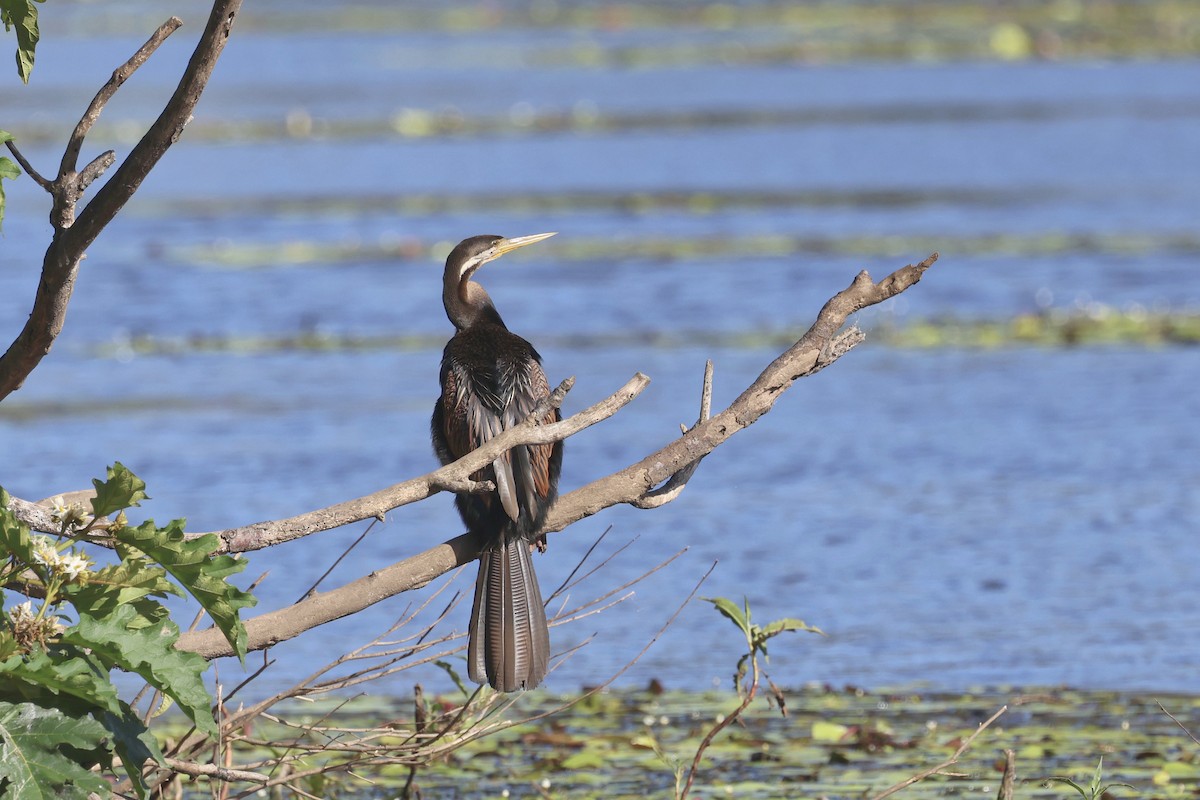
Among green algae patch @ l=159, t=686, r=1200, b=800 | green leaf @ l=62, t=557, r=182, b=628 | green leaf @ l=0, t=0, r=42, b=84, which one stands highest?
green leaf @ l=0, t=0, r=42, b=84

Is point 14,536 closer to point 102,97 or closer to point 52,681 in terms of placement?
point 52,681

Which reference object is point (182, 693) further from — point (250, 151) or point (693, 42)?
point (693, 42)

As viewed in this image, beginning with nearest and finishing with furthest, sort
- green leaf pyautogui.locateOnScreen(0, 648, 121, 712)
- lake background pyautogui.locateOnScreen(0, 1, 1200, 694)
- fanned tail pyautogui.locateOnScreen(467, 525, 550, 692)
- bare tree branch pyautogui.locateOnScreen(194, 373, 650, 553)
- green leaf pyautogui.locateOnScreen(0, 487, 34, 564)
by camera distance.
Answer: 1. green leaf pyautogui.locateOnScreen(0, 648, 121, 712)
2. green leaf pyautogui.locateOnScreen(0, 487, 34, 564)
3. bare tree branch pyautogui.locateOnScreen(194, 373, 650, 553)
4. fanned tail pyautogui.locateOnScreen(467, 525, 550, 692)
5. lake background pyautogui.locateOnScreen(0, 1, 1200, 694)

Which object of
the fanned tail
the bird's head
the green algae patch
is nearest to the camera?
the fanned tail

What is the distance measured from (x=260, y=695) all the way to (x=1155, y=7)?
1331 inches

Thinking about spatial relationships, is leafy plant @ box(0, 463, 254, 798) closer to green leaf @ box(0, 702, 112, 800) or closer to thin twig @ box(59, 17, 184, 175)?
green leaf @ box(0, 702, 112, 800)

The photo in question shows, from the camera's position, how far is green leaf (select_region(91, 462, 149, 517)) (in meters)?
3.15

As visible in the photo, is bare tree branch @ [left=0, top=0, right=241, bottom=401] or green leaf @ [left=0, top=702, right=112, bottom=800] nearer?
green leaf @ [left=0, top=702, right=112, bottom=800]

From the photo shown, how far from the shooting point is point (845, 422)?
1009 centimetres

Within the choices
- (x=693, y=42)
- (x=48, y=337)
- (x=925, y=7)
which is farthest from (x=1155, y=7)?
(x=48, y=337)

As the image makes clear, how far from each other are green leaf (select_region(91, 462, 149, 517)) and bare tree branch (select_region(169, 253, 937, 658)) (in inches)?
18.4

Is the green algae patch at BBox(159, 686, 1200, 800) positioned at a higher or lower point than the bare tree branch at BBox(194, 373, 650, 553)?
lower

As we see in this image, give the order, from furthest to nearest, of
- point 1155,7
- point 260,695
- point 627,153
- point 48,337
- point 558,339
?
point 1155,7 → point 627,153 → point 558,339 → point 260,695 → point 48,337

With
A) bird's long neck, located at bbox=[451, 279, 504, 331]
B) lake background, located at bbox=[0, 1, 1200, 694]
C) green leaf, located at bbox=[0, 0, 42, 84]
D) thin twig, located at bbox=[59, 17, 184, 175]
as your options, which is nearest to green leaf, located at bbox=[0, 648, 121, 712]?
thin twig, located at bbox=[59, 17, 184, 175]
